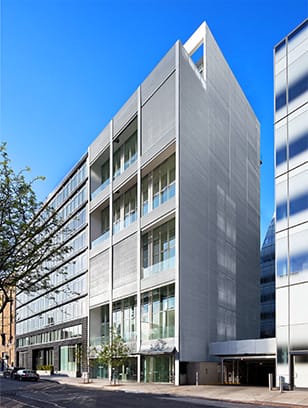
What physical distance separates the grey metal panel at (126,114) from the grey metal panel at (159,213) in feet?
32.8

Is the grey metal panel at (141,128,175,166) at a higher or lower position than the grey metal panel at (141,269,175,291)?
higher

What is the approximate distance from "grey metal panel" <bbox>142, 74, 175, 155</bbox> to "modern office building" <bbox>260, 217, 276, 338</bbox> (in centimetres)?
4507

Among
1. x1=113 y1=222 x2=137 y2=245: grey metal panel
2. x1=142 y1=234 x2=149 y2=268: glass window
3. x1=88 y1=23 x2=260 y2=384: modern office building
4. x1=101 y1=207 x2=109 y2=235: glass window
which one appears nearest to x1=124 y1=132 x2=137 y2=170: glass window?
x1=88 y1=23 x2=260 y2=384: modern office building

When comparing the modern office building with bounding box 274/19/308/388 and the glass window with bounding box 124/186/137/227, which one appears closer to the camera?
the modern office building with bounding box 274/19/308/388

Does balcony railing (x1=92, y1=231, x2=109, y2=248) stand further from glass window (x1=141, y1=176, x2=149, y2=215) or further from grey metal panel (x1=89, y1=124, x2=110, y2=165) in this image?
glass window (x1=141, y1=176, x2=149, y2=215)

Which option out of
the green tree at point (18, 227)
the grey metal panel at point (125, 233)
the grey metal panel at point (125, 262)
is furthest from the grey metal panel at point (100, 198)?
the green tree at point (18, 227)

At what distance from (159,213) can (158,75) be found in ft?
37.1

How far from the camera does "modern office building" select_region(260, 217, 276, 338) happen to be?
289 ft

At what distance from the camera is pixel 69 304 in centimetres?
7100

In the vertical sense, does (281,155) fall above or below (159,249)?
above

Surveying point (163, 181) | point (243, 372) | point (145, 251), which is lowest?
point (243, 372)

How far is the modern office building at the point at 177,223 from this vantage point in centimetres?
4470

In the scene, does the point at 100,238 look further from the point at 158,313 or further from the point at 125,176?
the point at 158,313

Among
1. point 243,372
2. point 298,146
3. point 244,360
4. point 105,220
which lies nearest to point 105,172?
point 105,220
